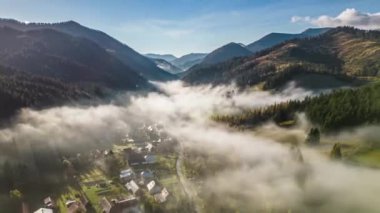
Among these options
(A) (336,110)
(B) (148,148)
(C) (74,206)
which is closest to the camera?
(C) (74,206)

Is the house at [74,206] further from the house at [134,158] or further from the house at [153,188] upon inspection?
the house at [134,158]

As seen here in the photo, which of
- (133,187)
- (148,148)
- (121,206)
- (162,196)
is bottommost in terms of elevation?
(148,148)

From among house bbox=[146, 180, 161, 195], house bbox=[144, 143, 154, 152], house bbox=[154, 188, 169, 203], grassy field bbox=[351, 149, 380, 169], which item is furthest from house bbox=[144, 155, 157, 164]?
grassy field bbox=[351, 149, 380, 169]

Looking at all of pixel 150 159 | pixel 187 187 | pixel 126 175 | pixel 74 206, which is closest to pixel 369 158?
pixel 187 187

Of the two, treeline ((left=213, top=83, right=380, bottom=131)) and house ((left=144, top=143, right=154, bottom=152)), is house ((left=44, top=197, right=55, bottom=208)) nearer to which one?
house ((left=144, top=143, right=154, bottom=152))

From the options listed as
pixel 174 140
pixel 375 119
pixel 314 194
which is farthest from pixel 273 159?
pixel 174 140

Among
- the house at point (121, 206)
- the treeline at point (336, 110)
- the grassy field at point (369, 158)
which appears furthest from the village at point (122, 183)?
the grassy field at point (369, 158)

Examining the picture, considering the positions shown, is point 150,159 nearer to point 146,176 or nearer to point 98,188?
point 146,176
